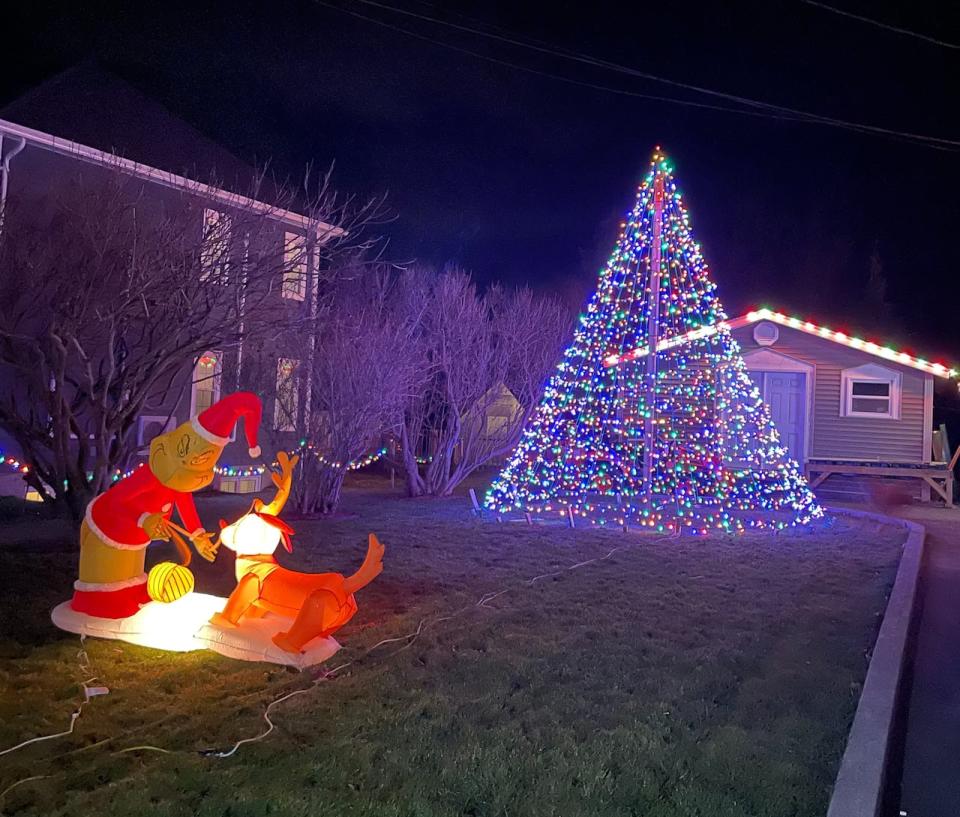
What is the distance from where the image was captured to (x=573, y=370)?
1248 centimetres

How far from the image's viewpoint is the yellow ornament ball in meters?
5.31

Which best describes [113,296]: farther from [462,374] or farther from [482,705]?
[462,374]

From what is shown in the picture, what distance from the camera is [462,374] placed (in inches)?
585

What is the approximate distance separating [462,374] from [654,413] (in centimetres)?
409

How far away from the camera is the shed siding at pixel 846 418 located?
17656mm

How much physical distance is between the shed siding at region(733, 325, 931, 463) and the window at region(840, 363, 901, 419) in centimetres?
11

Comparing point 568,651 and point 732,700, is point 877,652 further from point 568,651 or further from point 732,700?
point 568,651

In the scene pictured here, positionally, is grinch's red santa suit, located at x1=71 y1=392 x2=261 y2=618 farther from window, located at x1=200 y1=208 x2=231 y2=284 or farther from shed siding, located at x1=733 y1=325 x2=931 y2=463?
shed siding, located at x1=733 y1=325 x2=931 y2=463

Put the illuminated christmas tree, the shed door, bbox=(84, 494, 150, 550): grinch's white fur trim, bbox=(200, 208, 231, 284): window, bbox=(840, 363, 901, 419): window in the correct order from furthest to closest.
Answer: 1. the shed door
2. bbox=(840, 363, 901, 419): window
3. the illuminated christmas tree
4. bbox=(200, 208, 231, 284): window
5. bbox=(84, 494, 150, 550): grinch's white fur trim

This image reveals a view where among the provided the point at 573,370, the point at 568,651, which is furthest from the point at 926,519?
the point at 568,651

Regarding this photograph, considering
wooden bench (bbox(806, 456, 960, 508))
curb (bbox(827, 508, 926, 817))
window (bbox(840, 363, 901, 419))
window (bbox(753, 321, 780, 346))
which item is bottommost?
curb (bbox(827, 508, 926, 817))

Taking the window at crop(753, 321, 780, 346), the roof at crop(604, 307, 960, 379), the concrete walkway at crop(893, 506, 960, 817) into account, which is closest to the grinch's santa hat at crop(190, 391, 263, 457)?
the concrete walkway at crop(893, 506, 960, 817)

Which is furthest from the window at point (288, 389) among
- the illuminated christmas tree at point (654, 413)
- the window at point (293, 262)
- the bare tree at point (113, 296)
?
the illuminated christmas tree at point (654, 413)

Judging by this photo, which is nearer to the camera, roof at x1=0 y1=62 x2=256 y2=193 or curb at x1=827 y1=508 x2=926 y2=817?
curb at x1=827 y1=508 x2=926 y2=817
